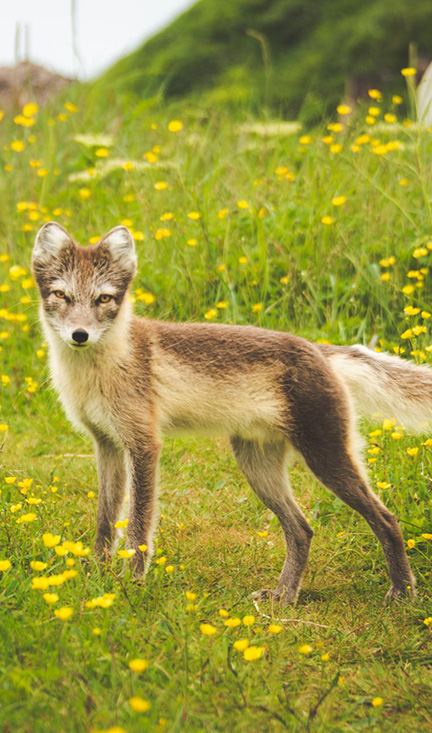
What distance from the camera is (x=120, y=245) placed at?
3830 millimetres

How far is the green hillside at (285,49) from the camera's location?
1176 centimetres

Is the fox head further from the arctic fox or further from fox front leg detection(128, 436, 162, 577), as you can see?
fox front leg detection(128, 436, 162, 577)

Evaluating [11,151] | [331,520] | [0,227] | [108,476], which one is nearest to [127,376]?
[108,476]

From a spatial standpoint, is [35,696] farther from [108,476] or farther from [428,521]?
[428,521]

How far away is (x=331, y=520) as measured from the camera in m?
4.22

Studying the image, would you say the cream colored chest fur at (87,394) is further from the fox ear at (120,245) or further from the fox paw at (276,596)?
the fox paw at (276,596)

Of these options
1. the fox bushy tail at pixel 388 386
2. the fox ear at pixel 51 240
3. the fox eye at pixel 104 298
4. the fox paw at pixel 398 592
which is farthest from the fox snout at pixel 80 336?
the fox paw at pixel 398 592

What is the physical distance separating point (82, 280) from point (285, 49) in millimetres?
10174

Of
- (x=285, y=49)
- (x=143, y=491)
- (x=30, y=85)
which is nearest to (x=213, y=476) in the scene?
(x=143, y=491)

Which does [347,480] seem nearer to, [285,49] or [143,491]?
[143,491]

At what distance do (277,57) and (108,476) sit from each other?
10310mm

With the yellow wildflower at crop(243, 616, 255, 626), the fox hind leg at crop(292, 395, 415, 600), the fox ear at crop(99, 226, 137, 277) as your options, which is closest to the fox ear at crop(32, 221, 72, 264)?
the fox ear at crop(99, 226, 137, 277)

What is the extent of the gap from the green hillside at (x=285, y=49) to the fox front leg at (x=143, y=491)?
8.81 meters

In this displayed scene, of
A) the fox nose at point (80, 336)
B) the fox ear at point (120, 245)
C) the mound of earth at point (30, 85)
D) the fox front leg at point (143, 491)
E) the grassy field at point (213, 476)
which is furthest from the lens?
the mound of earth at point (30, 85)
